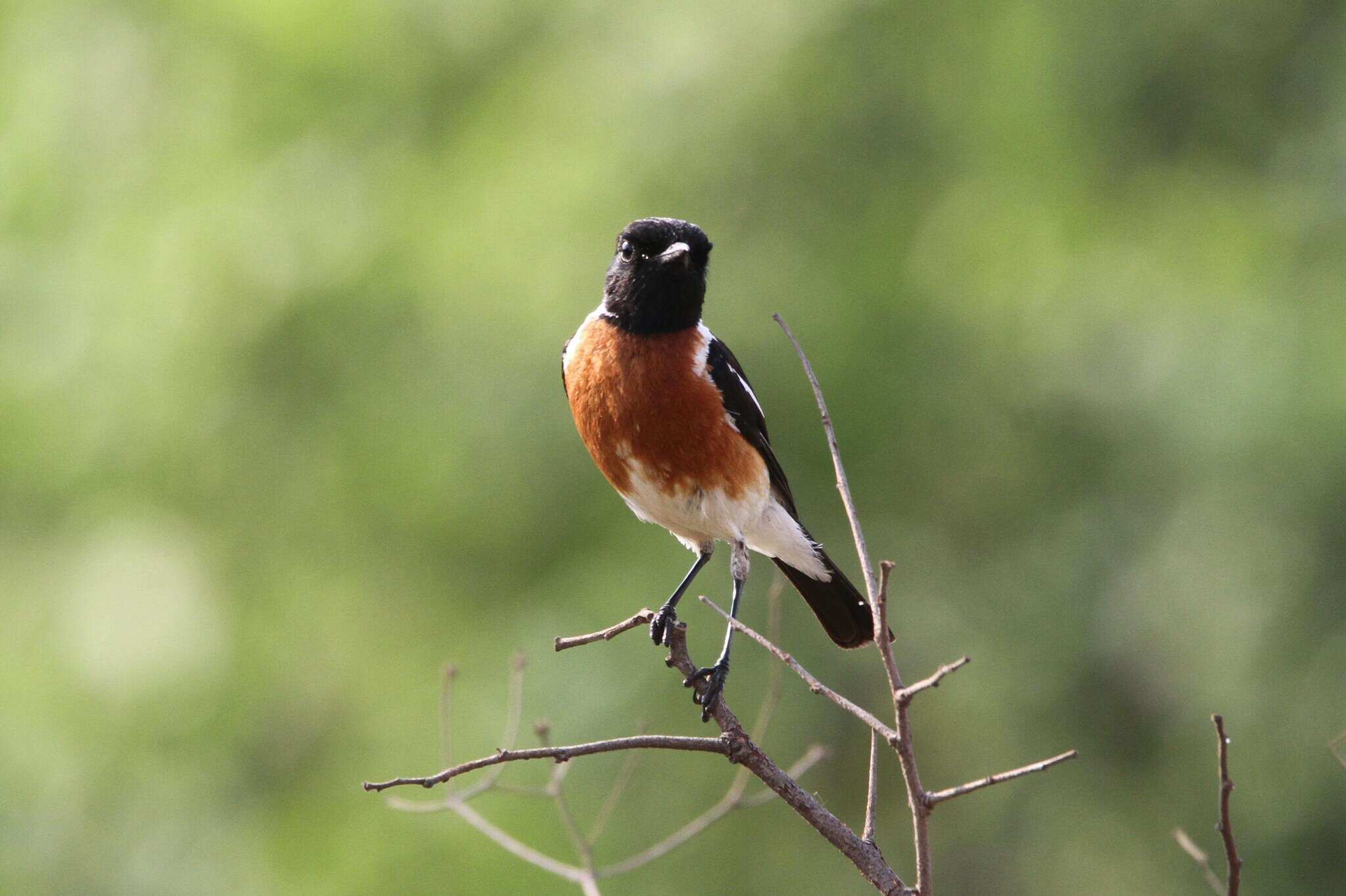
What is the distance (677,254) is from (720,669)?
130 centimetres

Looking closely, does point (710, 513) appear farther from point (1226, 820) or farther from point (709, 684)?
point (1226, 820)

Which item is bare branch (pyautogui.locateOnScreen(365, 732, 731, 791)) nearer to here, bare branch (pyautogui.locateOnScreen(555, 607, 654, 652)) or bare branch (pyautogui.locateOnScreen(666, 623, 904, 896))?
bare branch (pyautogui.locateOnScreen(666, 623, 904, 896))

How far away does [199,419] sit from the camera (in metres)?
9.05

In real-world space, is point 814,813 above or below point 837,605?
above

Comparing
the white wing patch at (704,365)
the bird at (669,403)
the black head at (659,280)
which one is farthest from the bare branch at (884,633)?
the black head at (659,280)

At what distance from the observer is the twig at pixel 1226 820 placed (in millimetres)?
2020

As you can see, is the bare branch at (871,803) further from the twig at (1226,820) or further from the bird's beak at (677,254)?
the bird's beak at (677,254)

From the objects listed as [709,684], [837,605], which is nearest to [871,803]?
[709,684]

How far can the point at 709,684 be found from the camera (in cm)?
358

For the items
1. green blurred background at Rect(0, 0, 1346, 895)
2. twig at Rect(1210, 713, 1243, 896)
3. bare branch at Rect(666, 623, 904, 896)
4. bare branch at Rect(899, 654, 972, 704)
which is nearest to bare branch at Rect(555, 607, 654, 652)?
bare branch at Rect(666, 623, 904, 896)

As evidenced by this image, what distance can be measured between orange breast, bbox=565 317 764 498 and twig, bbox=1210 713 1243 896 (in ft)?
7.97

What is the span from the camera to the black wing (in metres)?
4.57

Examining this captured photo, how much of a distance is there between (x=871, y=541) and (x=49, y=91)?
7517 millimetres

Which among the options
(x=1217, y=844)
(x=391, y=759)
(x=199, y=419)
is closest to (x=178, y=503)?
(x=199, y=419)
